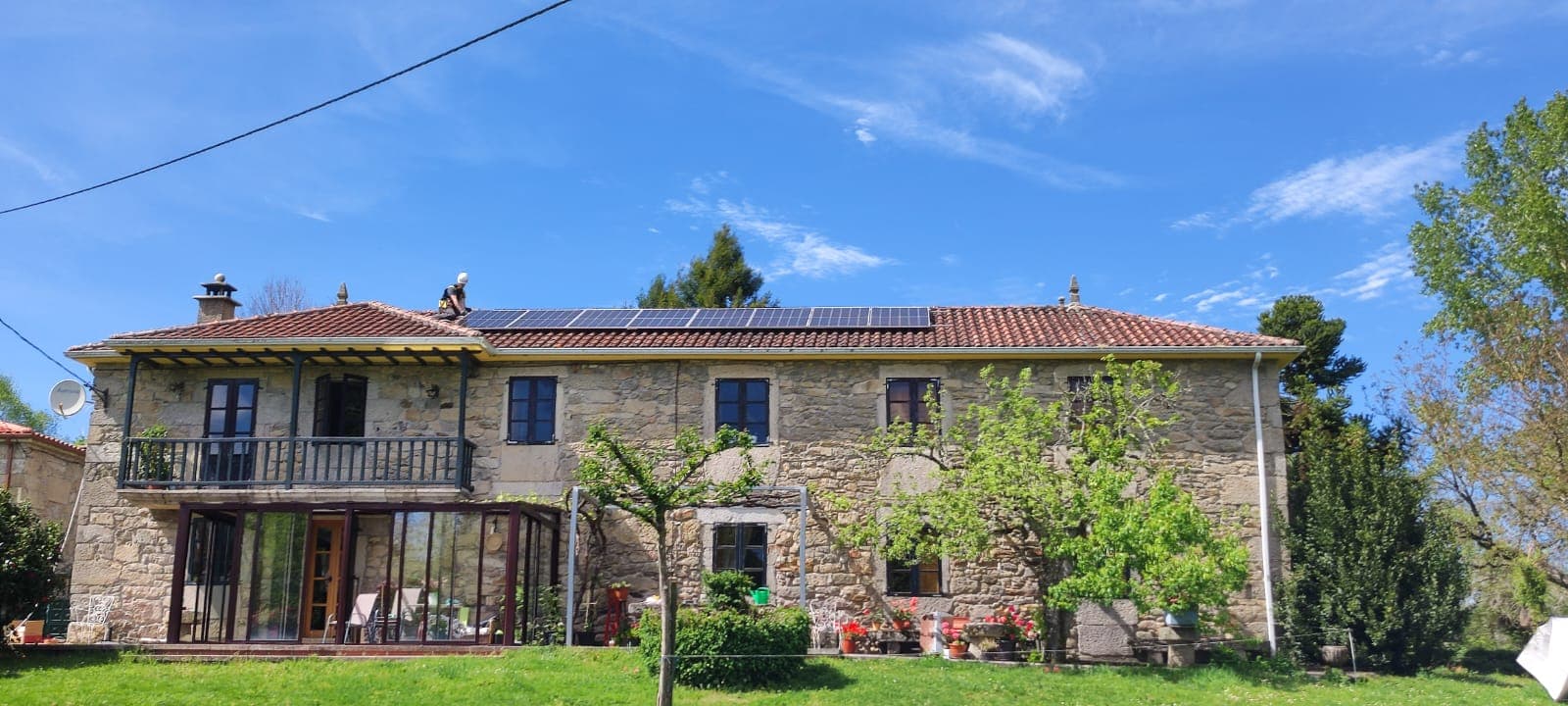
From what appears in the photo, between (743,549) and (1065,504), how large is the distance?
15.6ft

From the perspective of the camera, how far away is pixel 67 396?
61.3 ft

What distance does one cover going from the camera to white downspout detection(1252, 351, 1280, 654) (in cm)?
1692

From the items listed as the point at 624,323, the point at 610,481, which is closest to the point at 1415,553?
the point at 610,481

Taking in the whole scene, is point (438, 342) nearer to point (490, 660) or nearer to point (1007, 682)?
point (490, 660)

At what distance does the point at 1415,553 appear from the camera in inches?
642

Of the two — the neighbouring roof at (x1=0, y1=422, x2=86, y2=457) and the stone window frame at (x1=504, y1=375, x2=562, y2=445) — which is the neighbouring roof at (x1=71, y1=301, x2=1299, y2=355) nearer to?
the stone window frame at (x1=504, y1=375, x2=562, y2=445)

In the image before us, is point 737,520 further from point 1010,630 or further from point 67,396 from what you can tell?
point 67,396

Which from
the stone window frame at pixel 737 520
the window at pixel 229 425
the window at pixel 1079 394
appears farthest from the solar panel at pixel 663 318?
the window at pixel 1079 394

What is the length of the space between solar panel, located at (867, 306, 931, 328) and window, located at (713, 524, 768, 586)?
12.4 ft

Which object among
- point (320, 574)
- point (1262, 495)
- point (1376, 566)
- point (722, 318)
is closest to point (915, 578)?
point (1262, 495)

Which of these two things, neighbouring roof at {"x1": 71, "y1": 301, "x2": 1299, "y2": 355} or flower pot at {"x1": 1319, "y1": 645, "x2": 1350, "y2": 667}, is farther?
neighbouring roof at {"x1": 71, "y1": 301, "x2": 1299, "y2": 355}

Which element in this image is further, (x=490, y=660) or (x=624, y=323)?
(x=624, y=323)

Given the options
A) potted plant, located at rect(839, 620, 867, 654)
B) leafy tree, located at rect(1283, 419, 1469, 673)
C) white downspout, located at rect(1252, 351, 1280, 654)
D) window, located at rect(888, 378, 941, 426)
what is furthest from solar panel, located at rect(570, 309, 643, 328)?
leafy tree, located at rect(1283, 419, 1469, 673)

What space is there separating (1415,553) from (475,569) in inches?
508
